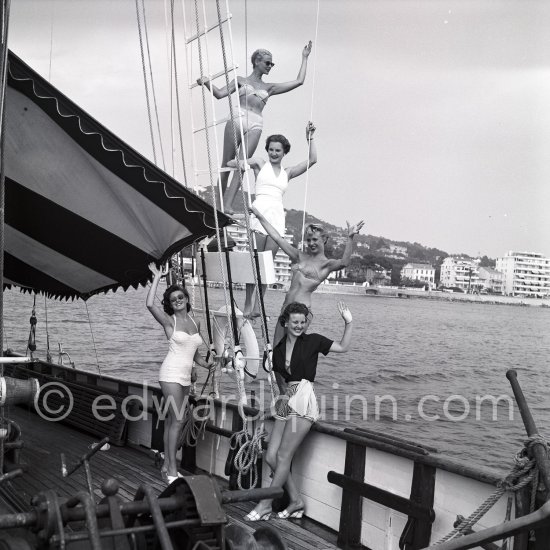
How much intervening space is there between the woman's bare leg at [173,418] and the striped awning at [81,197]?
53.4 inches

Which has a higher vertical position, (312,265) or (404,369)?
(312,265)

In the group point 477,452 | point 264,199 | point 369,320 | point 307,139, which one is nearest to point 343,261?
point 264,199

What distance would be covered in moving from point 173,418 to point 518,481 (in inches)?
103

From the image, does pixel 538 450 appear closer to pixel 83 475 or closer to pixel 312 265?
pixel 312 265

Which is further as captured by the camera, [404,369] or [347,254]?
[404,369]

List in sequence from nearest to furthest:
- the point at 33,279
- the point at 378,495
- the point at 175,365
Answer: the point at 378,495
the point at 175,365
the point at 33,279

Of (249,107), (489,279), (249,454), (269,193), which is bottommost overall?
(249,454)

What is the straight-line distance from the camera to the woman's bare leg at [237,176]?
23.5 feet

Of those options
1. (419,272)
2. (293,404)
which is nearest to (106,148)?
(293,404)

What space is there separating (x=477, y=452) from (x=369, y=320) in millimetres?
48042

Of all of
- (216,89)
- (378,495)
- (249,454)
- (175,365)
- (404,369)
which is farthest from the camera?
(404,369)

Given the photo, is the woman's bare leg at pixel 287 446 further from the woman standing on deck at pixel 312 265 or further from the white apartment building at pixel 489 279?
the white apartment building at pixel 489 279

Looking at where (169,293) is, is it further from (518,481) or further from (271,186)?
(518,481)

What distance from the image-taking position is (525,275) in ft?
406
